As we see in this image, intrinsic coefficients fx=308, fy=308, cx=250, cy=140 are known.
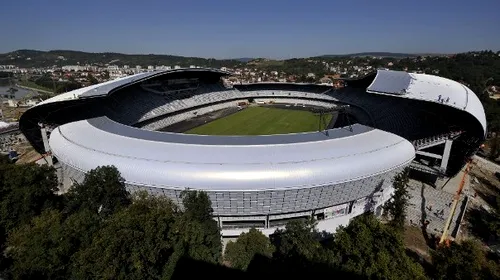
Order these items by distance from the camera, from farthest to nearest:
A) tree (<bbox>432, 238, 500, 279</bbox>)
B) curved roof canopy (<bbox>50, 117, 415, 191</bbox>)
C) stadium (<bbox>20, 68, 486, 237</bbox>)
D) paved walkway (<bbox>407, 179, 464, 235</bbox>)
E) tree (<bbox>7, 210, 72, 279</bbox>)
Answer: paved walkway (<bbox>407, 179, 464, 235</bbox>) < stadium (<bbox>20, 68, 486, 237</bbox>) < curved roof canopy (<bbox>50, 117, 415, 191</bbox>) < tree (<bbox>7, 210, 72, 279</bbox>) < tree (<bbox>432, 238, 500, 279</bbox>)

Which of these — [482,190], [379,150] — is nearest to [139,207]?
[379,150]

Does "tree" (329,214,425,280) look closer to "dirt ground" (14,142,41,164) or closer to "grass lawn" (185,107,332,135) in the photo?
"grass lawn" (185,107,332,135)

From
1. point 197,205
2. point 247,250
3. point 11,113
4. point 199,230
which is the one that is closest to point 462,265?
point 247,250

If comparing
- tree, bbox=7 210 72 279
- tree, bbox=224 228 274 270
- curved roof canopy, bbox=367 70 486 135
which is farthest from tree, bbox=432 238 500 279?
tree, bbox=7 210 72 279

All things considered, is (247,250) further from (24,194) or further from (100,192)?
(24,194)

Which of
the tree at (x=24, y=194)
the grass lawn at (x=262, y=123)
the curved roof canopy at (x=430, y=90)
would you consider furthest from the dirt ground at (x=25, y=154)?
the curved roof canopy at (x=430, y=90)

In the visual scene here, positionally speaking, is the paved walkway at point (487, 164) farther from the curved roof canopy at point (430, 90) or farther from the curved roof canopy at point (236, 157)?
the curved roof canopy at point (236, 157)
